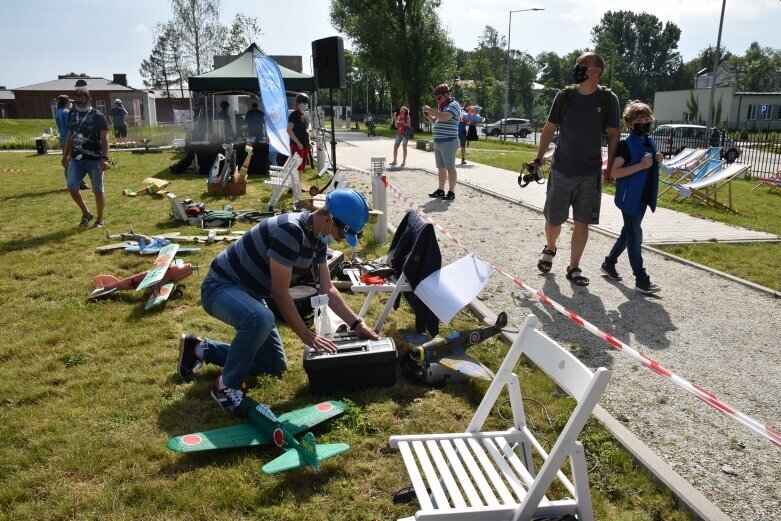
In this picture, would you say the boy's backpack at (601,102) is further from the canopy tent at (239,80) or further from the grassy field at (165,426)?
the canopy tent at (239,80)

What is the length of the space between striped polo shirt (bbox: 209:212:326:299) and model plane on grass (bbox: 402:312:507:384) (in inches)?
37.0

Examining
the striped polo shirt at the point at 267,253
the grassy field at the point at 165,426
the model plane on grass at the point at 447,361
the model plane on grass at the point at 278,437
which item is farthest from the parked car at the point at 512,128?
the model plane on grass at the point at 278,437

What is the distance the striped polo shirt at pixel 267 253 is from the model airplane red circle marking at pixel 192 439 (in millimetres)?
909

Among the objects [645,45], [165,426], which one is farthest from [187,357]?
[645,45]

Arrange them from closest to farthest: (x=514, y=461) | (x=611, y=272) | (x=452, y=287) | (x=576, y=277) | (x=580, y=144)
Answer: (x=514, y=461) < (x=452, y=287) < (x=580, y=144) < (x=576, y=277) < (x=611, y=272)

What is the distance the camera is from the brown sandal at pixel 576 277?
18.6 ft

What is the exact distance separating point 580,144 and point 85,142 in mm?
6699

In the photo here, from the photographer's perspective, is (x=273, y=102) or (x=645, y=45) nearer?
(x=273, y=102)

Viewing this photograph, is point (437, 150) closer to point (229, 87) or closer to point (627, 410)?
point (627, 410)

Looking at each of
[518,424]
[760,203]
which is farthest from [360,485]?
[760,203]

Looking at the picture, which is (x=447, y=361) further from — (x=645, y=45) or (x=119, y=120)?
(x=645, y=45)

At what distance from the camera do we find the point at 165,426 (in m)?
3.29

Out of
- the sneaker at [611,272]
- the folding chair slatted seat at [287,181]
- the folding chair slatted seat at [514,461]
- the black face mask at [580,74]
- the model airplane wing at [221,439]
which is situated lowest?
the model airplane wing at [221,439]

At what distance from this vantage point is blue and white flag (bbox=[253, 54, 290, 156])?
8562mm
